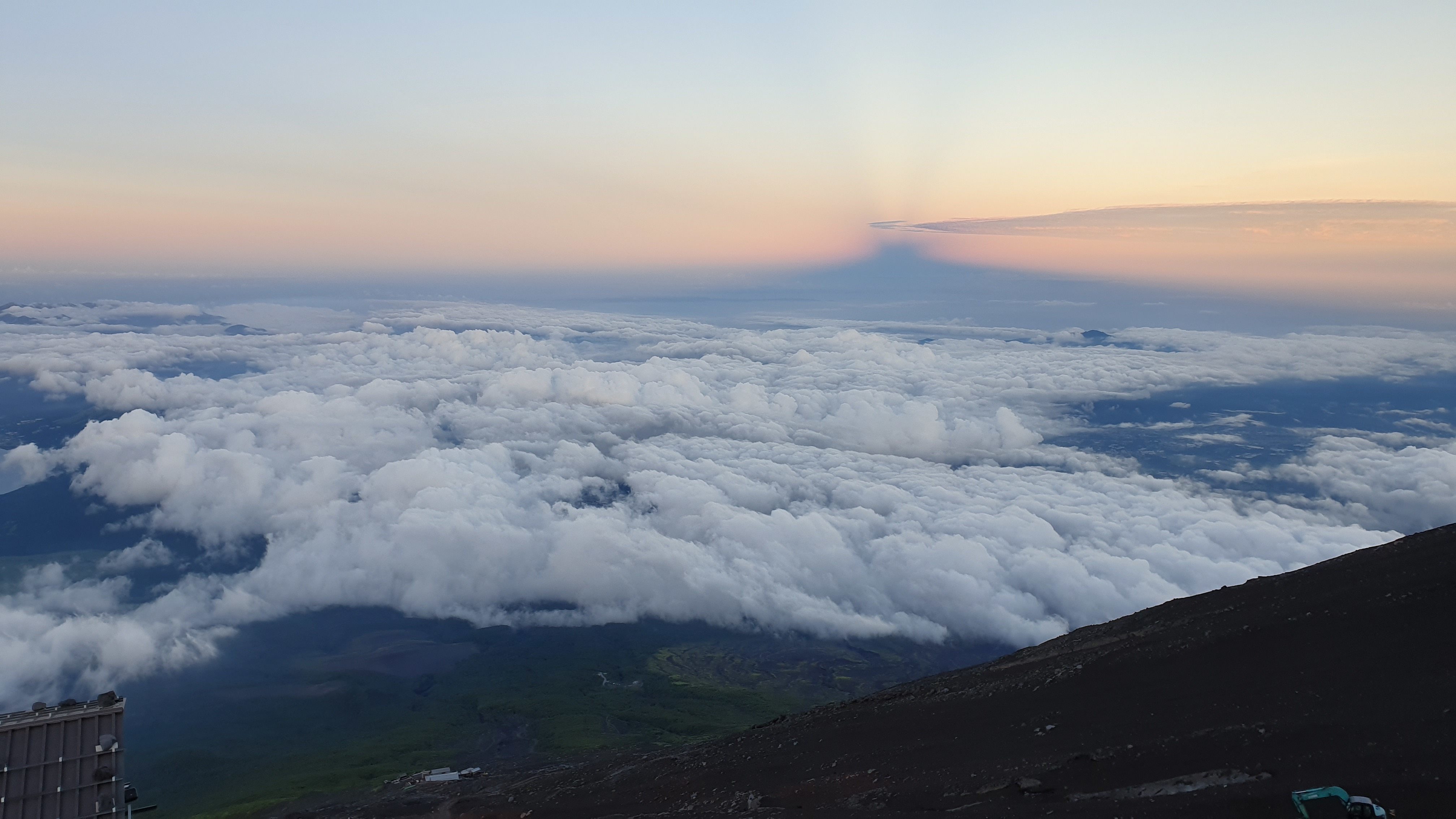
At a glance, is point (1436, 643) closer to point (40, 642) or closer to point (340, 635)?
point (340, 635)

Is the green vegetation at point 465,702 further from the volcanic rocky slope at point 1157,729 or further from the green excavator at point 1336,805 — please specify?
the green excavator at point 1336,805

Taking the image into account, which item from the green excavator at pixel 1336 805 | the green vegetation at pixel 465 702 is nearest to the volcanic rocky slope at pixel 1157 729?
the green excavator at pixel 1336 805

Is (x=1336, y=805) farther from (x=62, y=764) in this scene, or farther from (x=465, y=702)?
(x=465, y=702)

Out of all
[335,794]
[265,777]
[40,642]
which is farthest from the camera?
[40,642]

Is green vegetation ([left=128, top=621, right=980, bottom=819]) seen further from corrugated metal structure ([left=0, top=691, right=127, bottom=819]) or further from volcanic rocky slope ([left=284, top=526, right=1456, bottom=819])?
corrugated metal structure ([left=0, top=691, right=127, bottom=819])

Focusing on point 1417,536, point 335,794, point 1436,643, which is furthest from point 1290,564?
point 335,794

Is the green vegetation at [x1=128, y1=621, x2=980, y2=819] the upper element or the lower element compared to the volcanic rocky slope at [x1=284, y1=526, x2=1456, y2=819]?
lower

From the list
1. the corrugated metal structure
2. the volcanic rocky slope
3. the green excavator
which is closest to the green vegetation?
the volcanic rocky slope

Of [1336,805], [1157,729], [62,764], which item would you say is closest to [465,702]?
[62,764]
